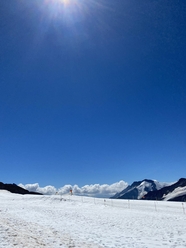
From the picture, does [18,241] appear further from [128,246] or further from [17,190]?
[17,190]

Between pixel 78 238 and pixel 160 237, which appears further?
pixel 160 237

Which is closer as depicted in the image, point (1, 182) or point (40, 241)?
point (40, 241)

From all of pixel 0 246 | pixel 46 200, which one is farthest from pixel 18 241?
pixel 46 200

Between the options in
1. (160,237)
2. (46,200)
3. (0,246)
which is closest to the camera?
(0,246)

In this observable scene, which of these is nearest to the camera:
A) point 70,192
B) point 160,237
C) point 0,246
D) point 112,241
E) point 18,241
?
point 0,246

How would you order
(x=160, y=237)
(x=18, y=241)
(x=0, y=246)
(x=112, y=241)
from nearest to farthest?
(x=0, y=246)
(x=18, y=241)
(x=112, y=241)
(x=160, y=237)

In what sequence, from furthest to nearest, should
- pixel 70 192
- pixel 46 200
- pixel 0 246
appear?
pixel 70 192 → pixel 46 200 → pixel 0 246

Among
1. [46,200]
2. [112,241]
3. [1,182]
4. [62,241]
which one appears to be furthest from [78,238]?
[1,182]

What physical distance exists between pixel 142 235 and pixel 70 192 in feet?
167

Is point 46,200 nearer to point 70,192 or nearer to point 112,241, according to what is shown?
point 70,192

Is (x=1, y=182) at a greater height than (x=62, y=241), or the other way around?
(x=1, y=182)

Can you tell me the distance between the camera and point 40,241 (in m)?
12.8

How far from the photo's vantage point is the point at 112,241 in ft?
46.1

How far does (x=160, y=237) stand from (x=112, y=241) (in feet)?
15.3
